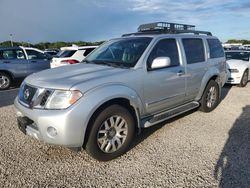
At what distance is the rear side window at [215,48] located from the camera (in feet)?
20.3

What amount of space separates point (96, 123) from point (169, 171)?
1.20 metres

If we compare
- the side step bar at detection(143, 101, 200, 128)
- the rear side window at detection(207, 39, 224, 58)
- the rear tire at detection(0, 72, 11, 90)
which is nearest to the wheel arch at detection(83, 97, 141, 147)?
the side step bar at detection(143, 101, 200, 128)

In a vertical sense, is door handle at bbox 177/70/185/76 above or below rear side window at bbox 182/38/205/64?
below

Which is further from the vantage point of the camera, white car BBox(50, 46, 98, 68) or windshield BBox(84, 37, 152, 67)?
white car BBox(50, 46, 98, 68)

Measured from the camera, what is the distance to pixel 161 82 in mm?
4520

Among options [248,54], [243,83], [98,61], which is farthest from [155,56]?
[248,54]

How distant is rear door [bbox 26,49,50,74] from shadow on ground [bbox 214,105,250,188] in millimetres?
8808

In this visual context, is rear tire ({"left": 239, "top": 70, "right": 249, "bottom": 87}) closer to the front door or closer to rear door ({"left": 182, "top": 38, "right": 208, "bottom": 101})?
rear door ({"left": 182, "top": 38, "right": 208, "bottom": 101})

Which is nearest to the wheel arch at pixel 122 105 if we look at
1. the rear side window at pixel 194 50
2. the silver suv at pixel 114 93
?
the silver suv at pixel 114 93

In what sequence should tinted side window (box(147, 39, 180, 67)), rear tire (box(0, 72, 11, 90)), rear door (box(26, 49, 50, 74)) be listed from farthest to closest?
rear door (box(26, 49, 50, 74)) < rear tire (box(0, 72, 11, 90)) < tinted side window (box(147, 39, 180, 67))

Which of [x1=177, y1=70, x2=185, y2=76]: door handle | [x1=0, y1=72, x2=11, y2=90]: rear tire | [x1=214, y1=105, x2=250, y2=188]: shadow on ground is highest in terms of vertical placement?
[x1=177, y1=70, x2=185, y2=76]: door handle

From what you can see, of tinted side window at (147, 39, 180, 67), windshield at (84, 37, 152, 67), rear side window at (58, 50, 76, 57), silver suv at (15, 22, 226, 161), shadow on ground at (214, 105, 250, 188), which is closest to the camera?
shadow on ground at (214, 105, 250, 188)

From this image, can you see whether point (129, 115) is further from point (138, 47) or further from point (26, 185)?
point (26, 185)

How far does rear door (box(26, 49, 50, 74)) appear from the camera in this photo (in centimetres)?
1118
